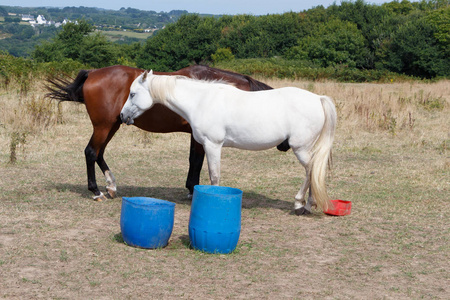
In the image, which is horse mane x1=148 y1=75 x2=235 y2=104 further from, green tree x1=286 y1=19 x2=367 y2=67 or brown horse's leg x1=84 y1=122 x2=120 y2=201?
green tree x1=286 y1=19 x2=367 y2=67

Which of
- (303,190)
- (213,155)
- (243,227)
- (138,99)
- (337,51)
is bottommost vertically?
(243,227)

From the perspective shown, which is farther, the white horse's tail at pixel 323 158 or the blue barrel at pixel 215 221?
the white horse's tail at pixel 323 158

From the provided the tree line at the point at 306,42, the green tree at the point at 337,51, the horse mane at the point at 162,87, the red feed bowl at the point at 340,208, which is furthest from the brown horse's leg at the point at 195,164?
the green tree at the point at 337,51

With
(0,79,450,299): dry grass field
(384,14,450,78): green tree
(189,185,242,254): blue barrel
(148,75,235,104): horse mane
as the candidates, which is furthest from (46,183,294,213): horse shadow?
(384,14,450,78): green tree

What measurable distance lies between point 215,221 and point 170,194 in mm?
2940

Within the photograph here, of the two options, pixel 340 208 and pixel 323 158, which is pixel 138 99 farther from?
pixel 340 208

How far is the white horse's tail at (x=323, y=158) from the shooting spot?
21.5 feet

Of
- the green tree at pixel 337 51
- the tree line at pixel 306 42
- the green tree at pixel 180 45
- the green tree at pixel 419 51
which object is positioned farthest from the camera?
the green tree at pixel 180 45

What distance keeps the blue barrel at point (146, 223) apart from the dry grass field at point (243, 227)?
5.5 inches

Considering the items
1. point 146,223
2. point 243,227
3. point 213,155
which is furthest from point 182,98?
point 146,223

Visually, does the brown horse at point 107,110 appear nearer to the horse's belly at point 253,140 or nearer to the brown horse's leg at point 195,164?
the brown horse's leg at point 195,164

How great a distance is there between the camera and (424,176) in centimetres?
917

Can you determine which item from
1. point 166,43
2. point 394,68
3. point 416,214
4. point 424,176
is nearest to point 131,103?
point 416,214

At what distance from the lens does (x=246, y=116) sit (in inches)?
254
